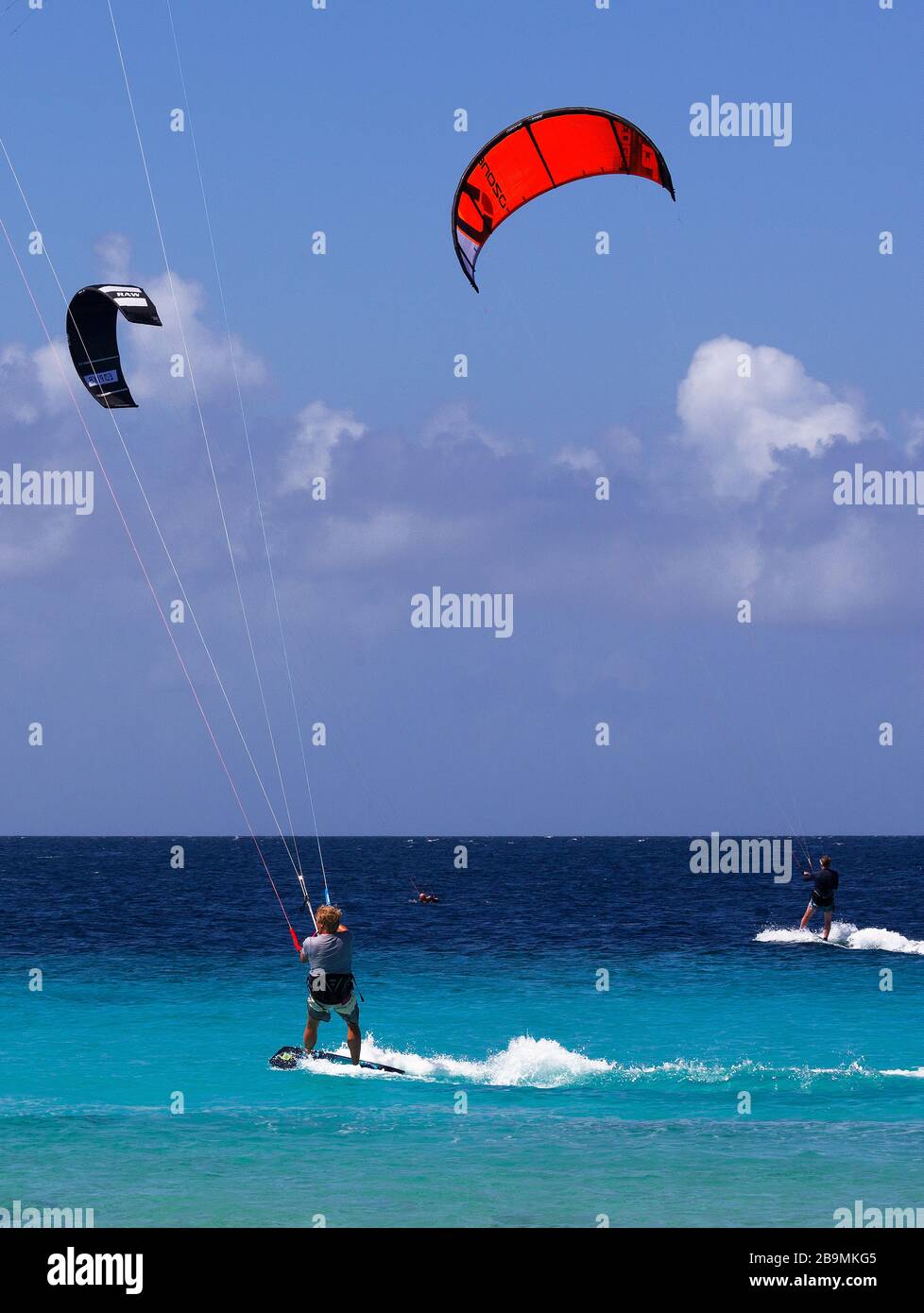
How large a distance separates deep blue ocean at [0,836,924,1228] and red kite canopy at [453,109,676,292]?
986 centimetres

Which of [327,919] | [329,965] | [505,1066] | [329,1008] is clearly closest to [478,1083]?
[505,1066]

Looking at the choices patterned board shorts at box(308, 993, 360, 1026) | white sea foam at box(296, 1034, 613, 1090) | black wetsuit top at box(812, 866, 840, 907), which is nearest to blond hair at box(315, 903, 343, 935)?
patterned board shorts at box(308, 993, 360, 1026)

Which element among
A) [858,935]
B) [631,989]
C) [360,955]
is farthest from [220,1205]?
[858,935]

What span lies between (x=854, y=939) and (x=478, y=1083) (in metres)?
20.8

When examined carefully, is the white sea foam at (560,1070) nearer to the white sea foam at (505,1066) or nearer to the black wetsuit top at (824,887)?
the white sea foam at (505,1066)

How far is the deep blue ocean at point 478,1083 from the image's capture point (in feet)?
36.8

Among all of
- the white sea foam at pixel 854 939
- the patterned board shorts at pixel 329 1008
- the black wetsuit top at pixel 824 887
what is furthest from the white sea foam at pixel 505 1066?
the white sea foam at pixel 854 939

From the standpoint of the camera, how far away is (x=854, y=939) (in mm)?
34156

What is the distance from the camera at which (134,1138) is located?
43.3ft

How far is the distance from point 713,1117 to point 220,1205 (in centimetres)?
543

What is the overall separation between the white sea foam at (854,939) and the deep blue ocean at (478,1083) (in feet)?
0.44

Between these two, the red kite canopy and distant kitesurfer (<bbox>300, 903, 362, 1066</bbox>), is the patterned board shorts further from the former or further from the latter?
the red kite canopy
